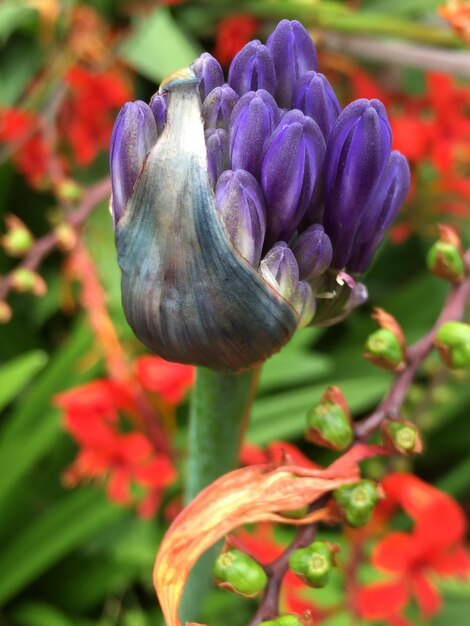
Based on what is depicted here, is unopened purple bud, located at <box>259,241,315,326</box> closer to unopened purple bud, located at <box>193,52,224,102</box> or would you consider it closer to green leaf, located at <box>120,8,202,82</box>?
unopened purple bud, located at <box>193,52,224,102</box>

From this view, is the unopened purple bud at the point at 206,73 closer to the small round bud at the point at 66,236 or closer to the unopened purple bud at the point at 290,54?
A: the unopened purple bud at the point at 290,54

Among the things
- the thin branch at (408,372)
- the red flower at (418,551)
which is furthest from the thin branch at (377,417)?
the red flower at (418,551)

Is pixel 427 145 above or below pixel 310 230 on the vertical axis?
below

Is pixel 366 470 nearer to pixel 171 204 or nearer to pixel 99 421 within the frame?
pixel 99 421

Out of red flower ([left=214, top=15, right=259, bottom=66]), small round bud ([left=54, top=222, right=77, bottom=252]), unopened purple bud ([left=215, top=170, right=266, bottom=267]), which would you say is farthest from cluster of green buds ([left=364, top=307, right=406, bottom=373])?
red flower ([left=214, top=15, right=259, bottom=66])

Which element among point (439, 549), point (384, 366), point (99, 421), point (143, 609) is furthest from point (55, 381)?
point (384, 366)

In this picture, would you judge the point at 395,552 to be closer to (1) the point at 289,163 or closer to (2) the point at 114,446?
(2) the point at 114,446
